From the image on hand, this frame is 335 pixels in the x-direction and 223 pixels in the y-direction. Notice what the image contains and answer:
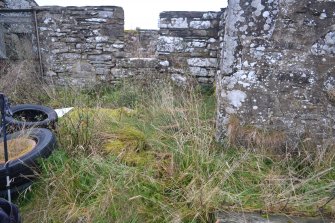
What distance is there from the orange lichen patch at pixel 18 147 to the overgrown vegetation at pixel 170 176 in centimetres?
30

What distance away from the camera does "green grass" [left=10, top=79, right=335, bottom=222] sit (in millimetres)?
2217

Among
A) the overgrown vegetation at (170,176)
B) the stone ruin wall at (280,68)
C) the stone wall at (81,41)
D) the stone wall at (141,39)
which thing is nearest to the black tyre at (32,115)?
the overgrown vegetation at (170,176)

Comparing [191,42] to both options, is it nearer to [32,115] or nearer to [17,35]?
[32,115]

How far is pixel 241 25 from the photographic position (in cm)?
286

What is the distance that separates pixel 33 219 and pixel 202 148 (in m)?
1.62

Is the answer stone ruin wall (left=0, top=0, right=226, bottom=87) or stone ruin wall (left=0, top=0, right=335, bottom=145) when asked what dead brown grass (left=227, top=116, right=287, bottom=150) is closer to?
stone ruin wall (left=0, top=0, right=335, bottom=145)

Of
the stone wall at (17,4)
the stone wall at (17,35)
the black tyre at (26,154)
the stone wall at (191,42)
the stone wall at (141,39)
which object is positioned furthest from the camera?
the stone wall at (141,39)

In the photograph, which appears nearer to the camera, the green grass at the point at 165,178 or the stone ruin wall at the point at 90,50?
the green grass at the point at 165,178

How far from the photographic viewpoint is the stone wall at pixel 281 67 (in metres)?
2.76

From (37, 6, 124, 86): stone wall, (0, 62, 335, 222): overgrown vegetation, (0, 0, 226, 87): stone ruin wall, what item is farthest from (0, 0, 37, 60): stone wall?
(0, 62, 335, 222): overgrown vegetation

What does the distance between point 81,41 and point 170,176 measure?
4.39 metres

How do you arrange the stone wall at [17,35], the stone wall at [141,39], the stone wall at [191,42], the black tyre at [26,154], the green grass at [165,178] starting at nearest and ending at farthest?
the green grass at [165,178] < the black tyre at [26,154] < the stone wall at [191,42] < the stone wall at [17,35] < the stone wall at [141,39]

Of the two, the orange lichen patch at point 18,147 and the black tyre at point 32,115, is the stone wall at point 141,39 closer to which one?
the black tyre at point 32,115

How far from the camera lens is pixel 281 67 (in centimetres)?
289
